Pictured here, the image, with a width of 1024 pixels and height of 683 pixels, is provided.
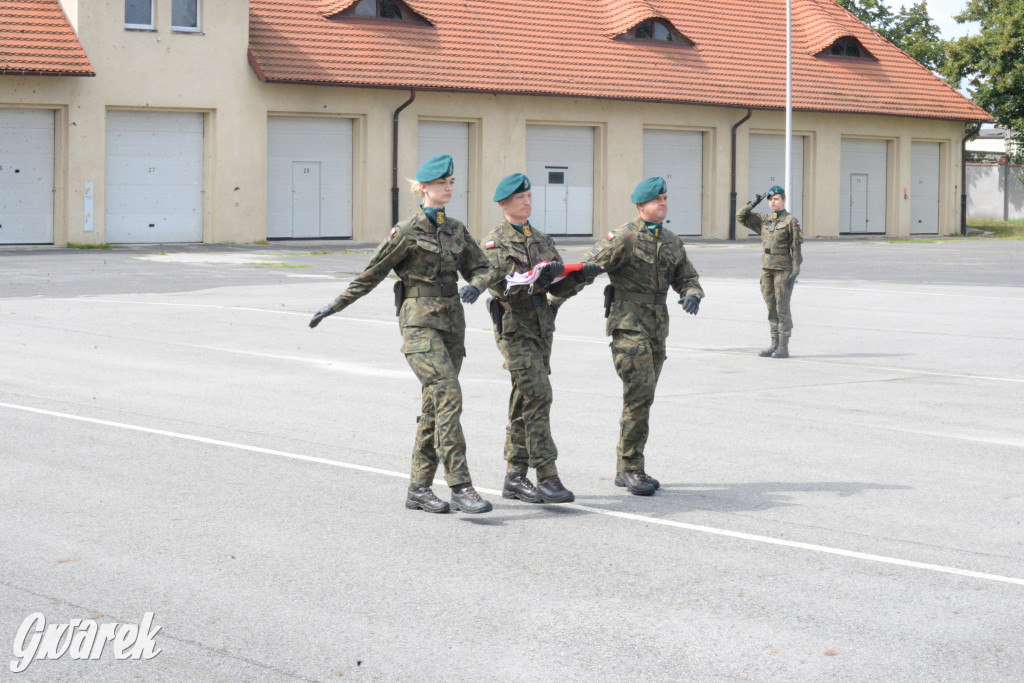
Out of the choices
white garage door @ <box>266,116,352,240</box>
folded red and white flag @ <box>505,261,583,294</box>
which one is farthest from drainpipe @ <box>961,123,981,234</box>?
folded red and white flag @ <box>505,261,583,294</box>

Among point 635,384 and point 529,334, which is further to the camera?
point 635,384

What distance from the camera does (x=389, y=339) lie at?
17.3 m

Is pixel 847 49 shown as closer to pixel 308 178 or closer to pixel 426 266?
pixel 308 178

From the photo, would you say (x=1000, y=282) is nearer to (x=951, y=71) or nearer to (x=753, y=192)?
(x=753, y=192)

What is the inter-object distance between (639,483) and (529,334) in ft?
3.65

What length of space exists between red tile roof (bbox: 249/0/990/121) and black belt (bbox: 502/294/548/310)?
30.3m

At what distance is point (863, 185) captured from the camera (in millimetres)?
48656

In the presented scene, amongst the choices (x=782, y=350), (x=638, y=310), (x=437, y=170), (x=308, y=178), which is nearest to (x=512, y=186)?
(x=437, y=170)

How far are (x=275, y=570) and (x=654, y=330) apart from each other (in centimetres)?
286

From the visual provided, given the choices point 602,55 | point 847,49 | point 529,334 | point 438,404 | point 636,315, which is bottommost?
point 438,404

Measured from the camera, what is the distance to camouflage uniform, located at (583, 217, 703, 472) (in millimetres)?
8523

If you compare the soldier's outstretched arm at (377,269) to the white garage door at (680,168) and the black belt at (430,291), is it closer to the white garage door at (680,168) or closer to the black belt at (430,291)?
the black belt at (430,291)

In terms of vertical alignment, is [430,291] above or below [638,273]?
below

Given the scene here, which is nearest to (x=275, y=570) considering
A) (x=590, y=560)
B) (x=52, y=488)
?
(x=590, y=560)
